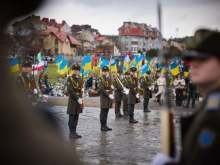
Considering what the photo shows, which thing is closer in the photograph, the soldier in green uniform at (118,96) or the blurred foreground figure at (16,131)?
the blurred foreground figure at (16,131)

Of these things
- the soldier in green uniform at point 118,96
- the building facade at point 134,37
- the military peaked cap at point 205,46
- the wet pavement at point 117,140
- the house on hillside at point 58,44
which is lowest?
the wet pavement at point 117,140

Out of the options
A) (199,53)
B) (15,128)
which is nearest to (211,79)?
(199,53)

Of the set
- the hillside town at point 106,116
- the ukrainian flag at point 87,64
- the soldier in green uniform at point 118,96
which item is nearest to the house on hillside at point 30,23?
the hillside town at point 106,116

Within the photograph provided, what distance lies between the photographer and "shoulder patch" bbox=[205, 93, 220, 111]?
196 centimetres

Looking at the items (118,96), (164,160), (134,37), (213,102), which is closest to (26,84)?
(118,96)

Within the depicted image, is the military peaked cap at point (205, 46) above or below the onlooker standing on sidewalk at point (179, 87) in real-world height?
above

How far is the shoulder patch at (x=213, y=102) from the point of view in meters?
1.96

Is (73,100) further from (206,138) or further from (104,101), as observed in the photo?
(206,138)

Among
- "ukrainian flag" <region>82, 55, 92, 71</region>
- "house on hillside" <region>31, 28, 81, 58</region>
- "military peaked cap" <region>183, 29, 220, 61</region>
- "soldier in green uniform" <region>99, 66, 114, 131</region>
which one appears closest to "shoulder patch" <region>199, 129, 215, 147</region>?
"military peaked cap" <region>183, 29, 220, 61</region>

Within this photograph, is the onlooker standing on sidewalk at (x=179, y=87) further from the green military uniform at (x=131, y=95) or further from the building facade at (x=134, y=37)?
the building facade at (x=134, y=37)

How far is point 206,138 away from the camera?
1915 millimetres

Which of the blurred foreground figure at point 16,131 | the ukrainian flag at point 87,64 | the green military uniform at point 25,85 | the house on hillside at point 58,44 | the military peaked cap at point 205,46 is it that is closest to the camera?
the military peaked cap at point 205,46

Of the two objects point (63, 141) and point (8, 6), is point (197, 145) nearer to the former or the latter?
point (8, 6)

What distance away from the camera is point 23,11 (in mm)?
4086
